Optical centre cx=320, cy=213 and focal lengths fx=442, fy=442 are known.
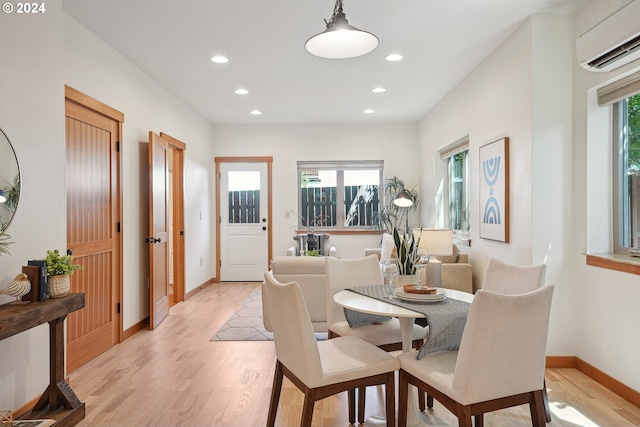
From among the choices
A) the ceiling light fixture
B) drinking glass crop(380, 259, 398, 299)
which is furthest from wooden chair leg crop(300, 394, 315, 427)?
the ceiling light fixture

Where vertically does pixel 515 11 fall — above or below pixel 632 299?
above

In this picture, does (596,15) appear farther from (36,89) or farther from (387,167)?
(387,167)

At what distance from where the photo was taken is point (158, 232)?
472 centimetres

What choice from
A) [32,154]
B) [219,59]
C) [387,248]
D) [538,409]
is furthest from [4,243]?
[387,248]

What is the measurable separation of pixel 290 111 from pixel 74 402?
479 cm

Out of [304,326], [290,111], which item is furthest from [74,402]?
[290,111]

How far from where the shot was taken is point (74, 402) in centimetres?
251

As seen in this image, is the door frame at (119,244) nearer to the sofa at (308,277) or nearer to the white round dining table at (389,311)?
the sofa at (308,277)

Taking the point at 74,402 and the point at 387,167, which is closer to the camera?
the point at 74,402

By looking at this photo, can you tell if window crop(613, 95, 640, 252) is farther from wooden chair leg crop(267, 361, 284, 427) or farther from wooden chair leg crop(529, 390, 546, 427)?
wooden chair leg crop(267, 361, 284, 427)

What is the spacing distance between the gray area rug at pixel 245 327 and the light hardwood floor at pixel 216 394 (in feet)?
0.48

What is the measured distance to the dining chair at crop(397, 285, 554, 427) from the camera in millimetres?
1759

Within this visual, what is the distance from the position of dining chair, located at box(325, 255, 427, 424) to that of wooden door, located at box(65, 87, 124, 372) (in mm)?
1972

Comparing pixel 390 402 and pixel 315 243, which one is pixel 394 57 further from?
pixel 315 243
